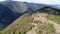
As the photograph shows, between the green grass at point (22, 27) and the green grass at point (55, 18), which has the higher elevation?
the green grass at point (55, 18)

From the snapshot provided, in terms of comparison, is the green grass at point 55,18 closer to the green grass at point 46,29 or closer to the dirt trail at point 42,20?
the dirt trail at point 42,20

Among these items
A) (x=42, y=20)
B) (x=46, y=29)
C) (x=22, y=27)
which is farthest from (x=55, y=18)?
(x=22, y=27)

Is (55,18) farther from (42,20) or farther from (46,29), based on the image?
(46,29)

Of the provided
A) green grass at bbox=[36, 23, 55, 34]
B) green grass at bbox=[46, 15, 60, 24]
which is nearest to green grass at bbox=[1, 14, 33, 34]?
green grass at bbox=[36, 23, 55, 34]

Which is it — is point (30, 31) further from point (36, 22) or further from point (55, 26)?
point (55, 26)

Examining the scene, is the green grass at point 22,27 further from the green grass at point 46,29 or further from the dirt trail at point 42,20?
the green grass at point 46,29

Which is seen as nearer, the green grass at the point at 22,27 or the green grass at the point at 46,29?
the green grass at the point at 46,29

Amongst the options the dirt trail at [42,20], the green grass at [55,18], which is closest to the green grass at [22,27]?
the dirt trail at [42,20]

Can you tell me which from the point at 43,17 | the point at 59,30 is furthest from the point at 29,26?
the point at 59,30

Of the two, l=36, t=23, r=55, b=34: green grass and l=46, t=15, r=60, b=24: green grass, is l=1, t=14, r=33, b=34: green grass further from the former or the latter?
l=46, t=15, r=60, b=24: green grass
